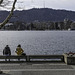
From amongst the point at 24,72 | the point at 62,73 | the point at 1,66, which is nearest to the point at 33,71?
the point at 24,72

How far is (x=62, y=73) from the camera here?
13.7 m

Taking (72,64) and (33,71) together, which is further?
(72,64)

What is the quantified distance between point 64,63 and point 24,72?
4567 millimetres

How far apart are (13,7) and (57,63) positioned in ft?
19.3

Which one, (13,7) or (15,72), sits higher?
(13,7)

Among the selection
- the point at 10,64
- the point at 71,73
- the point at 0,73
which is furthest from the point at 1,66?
the point at 71,73

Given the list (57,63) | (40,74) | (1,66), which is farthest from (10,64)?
(40,74)

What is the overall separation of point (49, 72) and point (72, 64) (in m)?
3.62

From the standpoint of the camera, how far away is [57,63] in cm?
1794

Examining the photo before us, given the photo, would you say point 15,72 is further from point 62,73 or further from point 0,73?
point 62,73

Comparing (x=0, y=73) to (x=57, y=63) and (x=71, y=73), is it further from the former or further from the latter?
(x=57, y=63)

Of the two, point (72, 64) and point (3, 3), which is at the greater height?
point (3, 3)

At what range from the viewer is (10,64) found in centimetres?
1777

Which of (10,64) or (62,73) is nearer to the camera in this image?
(62,73)
